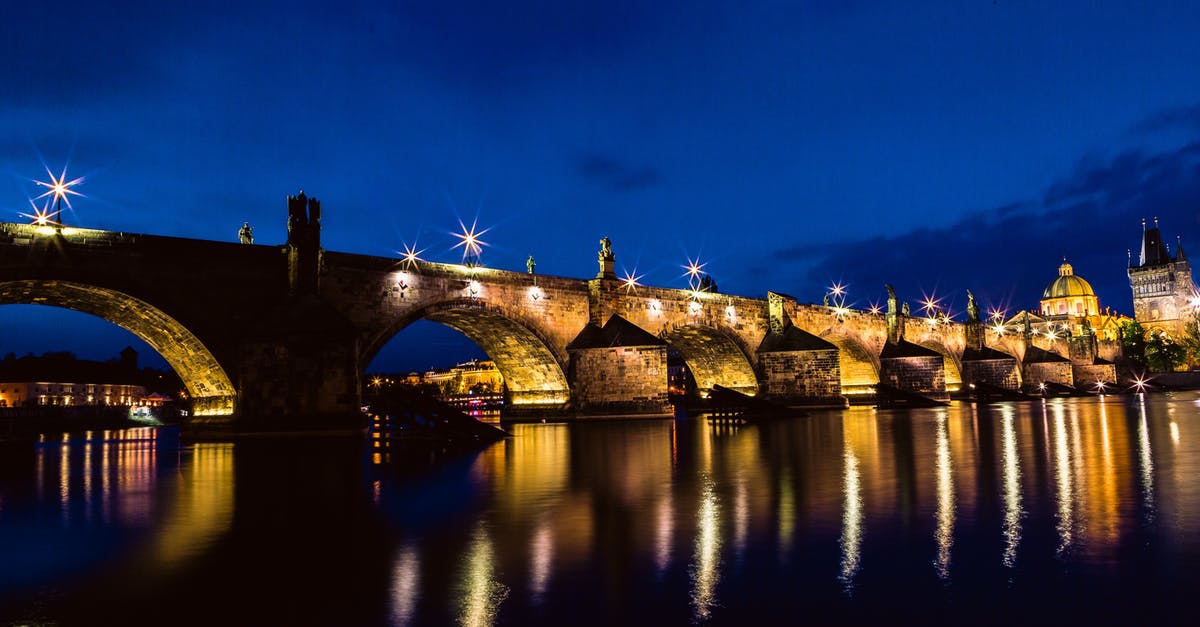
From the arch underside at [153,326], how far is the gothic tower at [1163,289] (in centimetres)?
13567

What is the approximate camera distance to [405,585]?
16.4ft

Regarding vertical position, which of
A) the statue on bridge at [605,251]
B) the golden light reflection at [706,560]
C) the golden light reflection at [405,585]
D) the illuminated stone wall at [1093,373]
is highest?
the statue on bridge at [605,251]

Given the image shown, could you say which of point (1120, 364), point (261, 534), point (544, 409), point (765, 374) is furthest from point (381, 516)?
point (1120, 364)

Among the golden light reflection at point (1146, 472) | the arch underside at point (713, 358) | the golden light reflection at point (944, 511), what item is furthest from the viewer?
the arch underside at point (713, 358)

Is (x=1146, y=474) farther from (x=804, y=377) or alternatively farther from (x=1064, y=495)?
(x=804, y=377)

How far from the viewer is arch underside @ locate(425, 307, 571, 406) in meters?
31.9

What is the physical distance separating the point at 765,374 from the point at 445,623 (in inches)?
1514

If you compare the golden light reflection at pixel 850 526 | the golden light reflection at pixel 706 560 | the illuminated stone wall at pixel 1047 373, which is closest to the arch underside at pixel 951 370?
the illuminated stone wall at pixel 1047 373

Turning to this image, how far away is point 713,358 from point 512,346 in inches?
556

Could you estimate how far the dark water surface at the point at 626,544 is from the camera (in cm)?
436

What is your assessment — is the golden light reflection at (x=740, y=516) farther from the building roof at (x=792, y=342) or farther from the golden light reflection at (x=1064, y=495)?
the building roof at (x=792, y=342)

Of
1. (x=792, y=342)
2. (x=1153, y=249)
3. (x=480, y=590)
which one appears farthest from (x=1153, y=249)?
(x=480, y=590)

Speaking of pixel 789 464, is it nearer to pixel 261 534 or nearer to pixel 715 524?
pixel 715 524

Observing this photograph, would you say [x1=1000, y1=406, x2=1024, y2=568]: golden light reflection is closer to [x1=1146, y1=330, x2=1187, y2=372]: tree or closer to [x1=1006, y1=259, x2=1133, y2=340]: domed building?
[x1=1146, y1=330, x2=1187, y2=372]: tree
